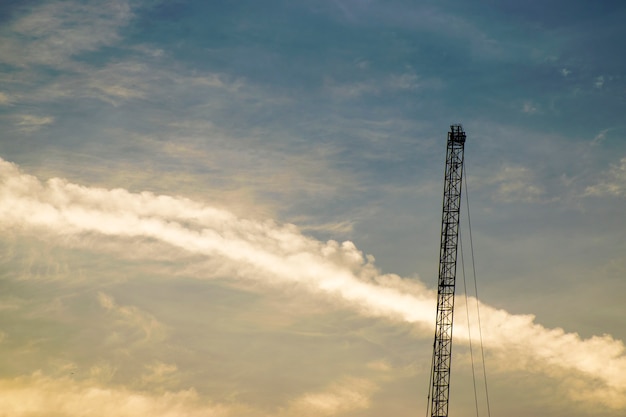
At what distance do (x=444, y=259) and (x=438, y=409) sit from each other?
32565mm

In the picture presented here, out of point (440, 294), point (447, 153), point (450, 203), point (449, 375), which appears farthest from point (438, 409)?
point (447, 153)

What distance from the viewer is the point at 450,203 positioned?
146250 millimetres

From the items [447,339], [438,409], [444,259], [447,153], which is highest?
[447,153]

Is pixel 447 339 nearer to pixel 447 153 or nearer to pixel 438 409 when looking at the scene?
pixel 438 409

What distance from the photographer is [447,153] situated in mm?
146500

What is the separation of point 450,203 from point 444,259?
12.6 metres

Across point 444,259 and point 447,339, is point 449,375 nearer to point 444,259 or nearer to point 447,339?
point 447,339

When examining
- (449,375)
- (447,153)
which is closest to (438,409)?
(449,375)

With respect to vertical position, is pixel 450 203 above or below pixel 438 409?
above

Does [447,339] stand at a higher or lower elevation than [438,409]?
higher

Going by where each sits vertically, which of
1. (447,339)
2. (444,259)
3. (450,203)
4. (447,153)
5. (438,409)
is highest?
(447,153)

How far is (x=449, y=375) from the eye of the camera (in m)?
144

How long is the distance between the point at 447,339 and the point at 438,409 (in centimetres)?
1531

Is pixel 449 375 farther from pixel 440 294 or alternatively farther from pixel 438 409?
pixel 440 294
